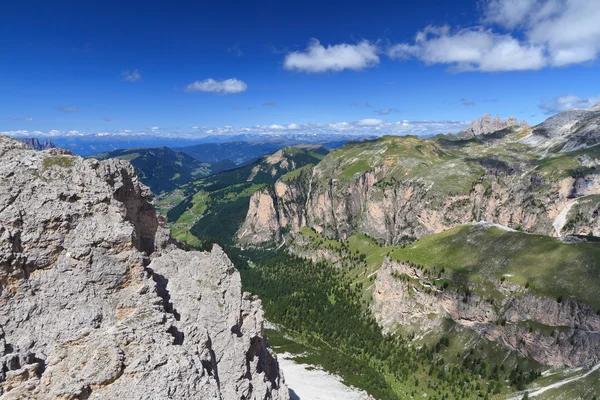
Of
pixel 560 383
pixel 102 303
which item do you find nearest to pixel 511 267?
pixel 560 383

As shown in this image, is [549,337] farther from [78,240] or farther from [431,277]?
[78,240]

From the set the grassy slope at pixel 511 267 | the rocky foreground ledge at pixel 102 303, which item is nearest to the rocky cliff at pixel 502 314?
the grassy slope at pixel 511 267

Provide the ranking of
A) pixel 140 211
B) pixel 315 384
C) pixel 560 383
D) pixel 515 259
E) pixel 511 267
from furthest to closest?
pixel 515 259
pixel 511 267
pixel 315 384
pixel 560 383
pixel 140 211

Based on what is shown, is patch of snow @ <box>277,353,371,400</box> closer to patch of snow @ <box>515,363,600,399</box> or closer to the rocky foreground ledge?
patch of snow @ <box>515,363,600,399</box>

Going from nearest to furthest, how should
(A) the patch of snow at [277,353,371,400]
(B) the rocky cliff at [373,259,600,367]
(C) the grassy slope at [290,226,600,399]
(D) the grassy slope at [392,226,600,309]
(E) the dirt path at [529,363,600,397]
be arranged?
(E) the dirt path at [529,363,600,397] < (B) the rocky cliff at [373,259,600,367] < (C) the grassy slope at [290,226,600,399] < (A) the patch of snow at [277,353,371,400] < (D) the grassy slope at [392,226,600,309]

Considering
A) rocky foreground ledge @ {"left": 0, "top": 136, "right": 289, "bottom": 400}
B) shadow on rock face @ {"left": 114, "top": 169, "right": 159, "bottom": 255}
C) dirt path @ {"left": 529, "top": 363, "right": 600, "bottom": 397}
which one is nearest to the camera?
rocky foreground ledge @ {"left": 0, "top": 136, "right": 289, "bottom": 400}

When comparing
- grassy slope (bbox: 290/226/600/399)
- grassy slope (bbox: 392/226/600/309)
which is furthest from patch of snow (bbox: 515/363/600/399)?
grassy slope (bbox: 392/226/600/309)

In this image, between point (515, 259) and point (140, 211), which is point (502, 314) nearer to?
point (515, 259)

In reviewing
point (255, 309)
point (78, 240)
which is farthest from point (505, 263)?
point (78, 240)
